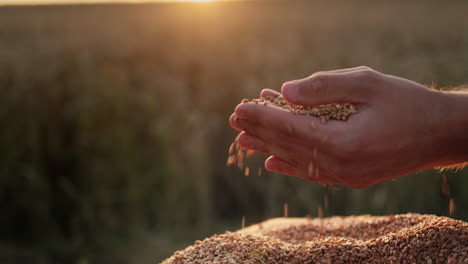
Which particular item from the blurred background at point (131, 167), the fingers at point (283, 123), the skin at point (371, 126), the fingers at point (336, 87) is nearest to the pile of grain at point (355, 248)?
the skin at point (371, 126)

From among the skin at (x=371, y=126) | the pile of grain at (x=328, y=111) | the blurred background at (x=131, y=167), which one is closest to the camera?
the skin at (x=371, y=126)

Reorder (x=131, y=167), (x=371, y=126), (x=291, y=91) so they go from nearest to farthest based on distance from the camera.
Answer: (x=371, y=126)
(x=291, y=91)
(x=131, y=167)

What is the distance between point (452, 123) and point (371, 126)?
1.03 feet

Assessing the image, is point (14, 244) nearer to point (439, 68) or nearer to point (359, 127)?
point (359, 127)

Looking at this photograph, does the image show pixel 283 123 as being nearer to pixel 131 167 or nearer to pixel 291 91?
pixel 291 91

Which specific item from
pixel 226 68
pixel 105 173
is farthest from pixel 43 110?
pixel 226 68

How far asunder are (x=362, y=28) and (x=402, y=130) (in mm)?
9611

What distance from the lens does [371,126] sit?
179 centimetres

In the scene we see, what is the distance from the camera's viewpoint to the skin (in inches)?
70.9

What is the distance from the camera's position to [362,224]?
101 inches

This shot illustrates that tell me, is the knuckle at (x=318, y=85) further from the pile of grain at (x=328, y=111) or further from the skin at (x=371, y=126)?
the pile of grain at (x=328, y=111)

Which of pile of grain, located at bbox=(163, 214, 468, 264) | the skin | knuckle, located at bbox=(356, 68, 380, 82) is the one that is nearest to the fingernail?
the skin

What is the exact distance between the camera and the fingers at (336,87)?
5.98 feet

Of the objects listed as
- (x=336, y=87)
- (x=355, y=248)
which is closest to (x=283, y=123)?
(x=336, y=87)
